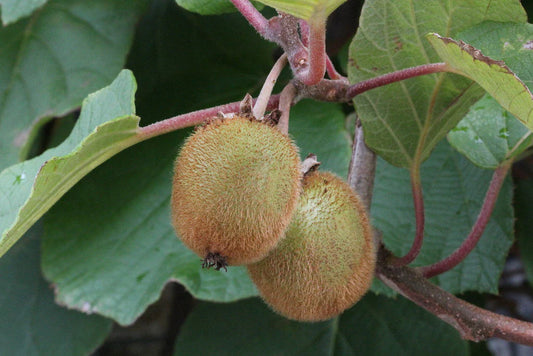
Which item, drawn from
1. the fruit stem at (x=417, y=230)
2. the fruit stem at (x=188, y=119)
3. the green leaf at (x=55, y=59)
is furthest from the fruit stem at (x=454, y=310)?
the green leaf at (x=55, y=59)

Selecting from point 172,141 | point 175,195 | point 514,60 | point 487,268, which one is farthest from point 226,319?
point 514,60

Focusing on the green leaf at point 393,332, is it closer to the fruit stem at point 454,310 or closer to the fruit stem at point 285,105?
the fruit stem at point 454,310

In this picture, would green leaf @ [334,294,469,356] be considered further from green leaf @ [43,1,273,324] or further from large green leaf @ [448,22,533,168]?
large green leaf @ [448,22,533,168]

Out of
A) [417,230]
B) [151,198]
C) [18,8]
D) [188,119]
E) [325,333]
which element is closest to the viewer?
[188,119]

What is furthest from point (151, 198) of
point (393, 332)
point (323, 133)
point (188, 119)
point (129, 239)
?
point (393, 332)

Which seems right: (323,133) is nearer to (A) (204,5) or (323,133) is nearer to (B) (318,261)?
(A) (204,5)

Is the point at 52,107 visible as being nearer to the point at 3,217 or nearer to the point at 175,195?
the point at 3,217
